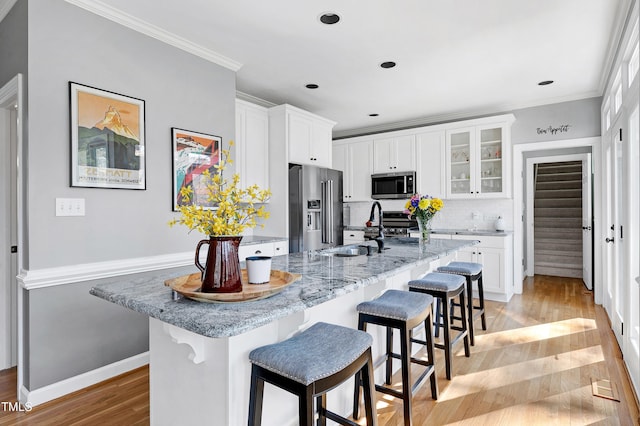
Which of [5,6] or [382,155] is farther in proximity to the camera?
[382,155]

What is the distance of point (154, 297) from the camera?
133cm

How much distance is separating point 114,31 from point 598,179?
519 centimetres

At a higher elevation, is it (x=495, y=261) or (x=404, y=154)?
(x=404, y=154)

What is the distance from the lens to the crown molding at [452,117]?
4.56 m

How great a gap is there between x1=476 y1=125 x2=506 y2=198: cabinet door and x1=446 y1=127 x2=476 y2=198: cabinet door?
10 centimetres

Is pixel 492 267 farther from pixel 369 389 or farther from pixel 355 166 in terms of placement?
pixel 369 389

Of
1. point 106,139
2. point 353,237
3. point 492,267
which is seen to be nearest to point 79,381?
point 106,139

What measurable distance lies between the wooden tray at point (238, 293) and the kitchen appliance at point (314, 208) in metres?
2.53

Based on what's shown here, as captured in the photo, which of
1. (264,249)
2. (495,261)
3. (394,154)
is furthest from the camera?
(394,154)

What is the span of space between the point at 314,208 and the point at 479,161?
2.39m

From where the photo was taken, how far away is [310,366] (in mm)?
1217

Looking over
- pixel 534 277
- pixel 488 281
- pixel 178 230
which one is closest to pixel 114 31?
pixel 178 230

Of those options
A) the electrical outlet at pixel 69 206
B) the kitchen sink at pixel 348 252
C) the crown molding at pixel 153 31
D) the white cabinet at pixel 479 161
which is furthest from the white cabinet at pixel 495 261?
the electrical outlet at pixel 69 206

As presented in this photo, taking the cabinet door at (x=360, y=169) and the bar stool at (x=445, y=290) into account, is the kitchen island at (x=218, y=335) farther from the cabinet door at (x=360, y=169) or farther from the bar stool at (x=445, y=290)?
the cabinet door at (x=360, y=169)
